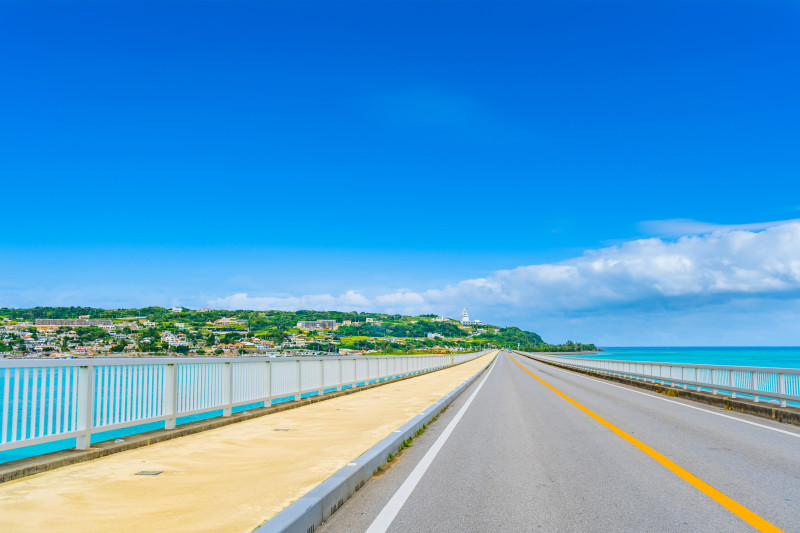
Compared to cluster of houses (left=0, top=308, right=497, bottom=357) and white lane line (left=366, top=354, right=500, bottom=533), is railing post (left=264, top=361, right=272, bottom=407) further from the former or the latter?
cluster of houses (left=0, top=308, right=497, bottom=357)

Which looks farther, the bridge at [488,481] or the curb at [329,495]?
the bridge at [488,481]

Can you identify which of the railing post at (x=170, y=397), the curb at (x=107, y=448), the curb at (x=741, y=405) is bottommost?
the curb at (x=741, y=405)

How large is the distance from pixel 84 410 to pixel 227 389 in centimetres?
416

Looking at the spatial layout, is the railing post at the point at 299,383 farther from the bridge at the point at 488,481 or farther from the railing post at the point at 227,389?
the railing post at the point at 227,389

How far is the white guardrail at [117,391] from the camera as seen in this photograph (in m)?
6.47

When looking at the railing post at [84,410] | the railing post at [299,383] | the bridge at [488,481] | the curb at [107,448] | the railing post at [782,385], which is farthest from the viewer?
the railing post at [299,383]

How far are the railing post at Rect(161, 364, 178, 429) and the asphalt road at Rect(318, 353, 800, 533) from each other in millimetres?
3941

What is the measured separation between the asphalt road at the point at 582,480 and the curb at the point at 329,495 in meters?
0.13

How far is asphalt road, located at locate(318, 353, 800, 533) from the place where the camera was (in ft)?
17.0

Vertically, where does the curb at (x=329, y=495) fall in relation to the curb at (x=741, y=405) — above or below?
above

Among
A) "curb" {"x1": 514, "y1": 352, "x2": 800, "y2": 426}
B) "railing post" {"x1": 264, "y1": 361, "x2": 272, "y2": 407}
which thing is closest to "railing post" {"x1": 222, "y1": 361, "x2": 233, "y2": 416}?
"railing post" {"x1": 264, "y1": 361, "x2": 272, "y2": 407}

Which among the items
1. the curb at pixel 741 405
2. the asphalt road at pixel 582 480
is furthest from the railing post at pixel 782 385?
the asphalt road at pixel 582 480

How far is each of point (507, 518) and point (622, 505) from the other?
1337 millimetres

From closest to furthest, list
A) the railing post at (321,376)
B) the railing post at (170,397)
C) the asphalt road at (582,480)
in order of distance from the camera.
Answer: the asphalt road at (582,480) < the railing post at (170,397) < the railing post at (321,376)
